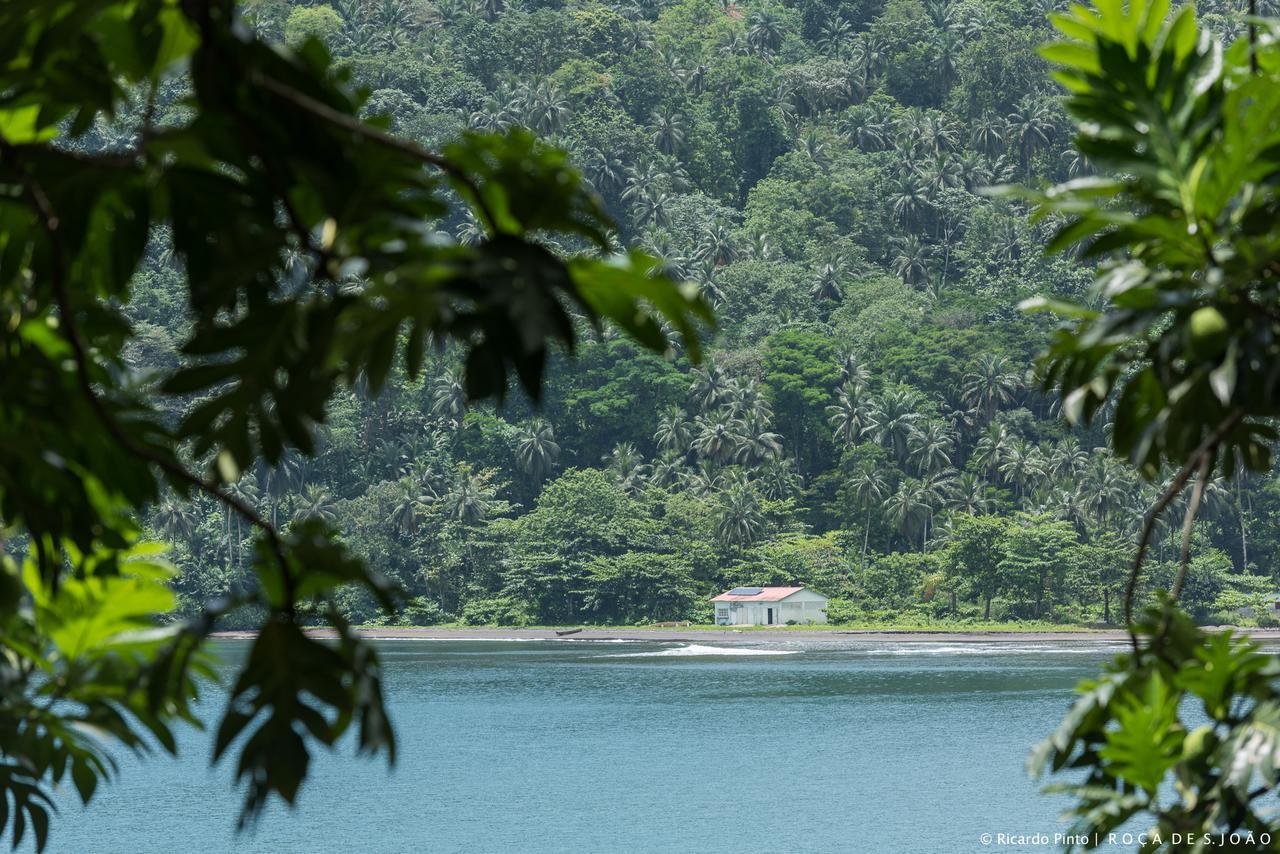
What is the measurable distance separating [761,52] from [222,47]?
75020 millimetres

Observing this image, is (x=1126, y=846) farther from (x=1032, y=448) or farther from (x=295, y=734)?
(x=1032, y=448)

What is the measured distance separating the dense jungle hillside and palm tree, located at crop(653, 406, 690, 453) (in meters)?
0.12

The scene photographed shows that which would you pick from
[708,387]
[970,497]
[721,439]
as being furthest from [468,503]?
[970,497]

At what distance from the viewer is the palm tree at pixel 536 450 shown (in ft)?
170

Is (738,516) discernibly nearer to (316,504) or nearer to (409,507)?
(409,507)

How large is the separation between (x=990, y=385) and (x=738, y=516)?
9.57 metres

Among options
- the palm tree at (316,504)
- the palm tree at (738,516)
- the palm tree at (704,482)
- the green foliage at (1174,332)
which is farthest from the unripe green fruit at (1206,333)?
the palm tree at (316,504)

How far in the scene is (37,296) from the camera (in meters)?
1.32

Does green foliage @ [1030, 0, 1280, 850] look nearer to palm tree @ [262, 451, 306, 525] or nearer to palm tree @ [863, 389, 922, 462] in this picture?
palm tree @ [863, 389, 922, 462]

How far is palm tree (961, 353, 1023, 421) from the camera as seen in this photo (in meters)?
50.6

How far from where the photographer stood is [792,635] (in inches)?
1802

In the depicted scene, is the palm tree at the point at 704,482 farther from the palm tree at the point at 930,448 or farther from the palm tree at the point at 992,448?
the palm tree at the point at 992,448

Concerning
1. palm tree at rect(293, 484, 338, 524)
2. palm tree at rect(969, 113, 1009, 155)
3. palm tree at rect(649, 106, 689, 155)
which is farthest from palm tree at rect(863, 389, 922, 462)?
palm tree at rect(649, 106, 689, 155)

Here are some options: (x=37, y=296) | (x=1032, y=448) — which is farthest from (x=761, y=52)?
(x=37, y=296)
